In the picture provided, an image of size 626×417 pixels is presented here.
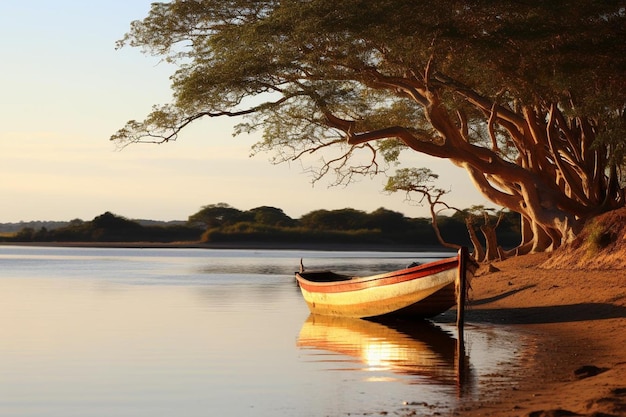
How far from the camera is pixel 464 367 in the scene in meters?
15.5

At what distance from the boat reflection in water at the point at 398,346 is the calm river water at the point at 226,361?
26 millimetres

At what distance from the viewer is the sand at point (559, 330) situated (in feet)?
36.3

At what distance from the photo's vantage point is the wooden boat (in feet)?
69.6

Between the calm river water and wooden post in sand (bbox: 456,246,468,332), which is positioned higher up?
wooden post in sand (bbox: 456,246,468,332)

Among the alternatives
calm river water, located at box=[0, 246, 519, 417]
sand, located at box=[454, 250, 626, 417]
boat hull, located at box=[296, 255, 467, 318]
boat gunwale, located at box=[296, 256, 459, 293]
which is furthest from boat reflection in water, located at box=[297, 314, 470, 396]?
sand, located at box=[454, 250, 626, 417]

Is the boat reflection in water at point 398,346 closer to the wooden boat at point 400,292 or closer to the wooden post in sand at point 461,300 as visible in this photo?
the wooden post in sand at point 461,300

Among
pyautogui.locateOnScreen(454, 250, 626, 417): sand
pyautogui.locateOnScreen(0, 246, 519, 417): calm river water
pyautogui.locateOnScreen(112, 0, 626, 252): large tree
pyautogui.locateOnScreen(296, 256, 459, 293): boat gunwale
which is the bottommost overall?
pyautogui.locateOnScreen(0, 246, 519, 417): calm river water

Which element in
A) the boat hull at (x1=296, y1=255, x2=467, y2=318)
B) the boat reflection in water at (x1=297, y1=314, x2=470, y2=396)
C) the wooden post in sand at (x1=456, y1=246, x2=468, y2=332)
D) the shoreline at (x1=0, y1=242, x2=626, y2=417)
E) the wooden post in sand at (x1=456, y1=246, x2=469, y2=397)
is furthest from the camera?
the boat hull at (x1=296, y1=255, x2=467, y2=318)

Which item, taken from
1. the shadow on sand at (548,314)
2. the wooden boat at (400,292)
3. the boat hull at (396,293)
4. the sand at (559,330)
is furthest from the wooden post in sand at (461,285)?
the shadow on sand at (548,314)

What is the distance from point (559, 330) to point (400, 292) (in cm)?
372

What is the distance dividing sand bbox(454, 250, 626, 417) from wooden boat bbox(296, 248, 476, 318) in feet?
5.27

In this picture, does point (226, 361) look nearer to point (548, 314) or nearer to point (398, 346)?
point (398, 346)

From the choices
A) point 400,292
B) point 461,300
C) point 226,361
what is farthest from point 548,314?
point 226,361

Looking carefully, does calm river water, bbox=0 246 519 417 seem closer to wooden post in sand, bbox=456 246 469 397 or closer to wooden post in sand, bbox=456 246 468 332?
wooden post in sand, bbox=456 246 469 397
